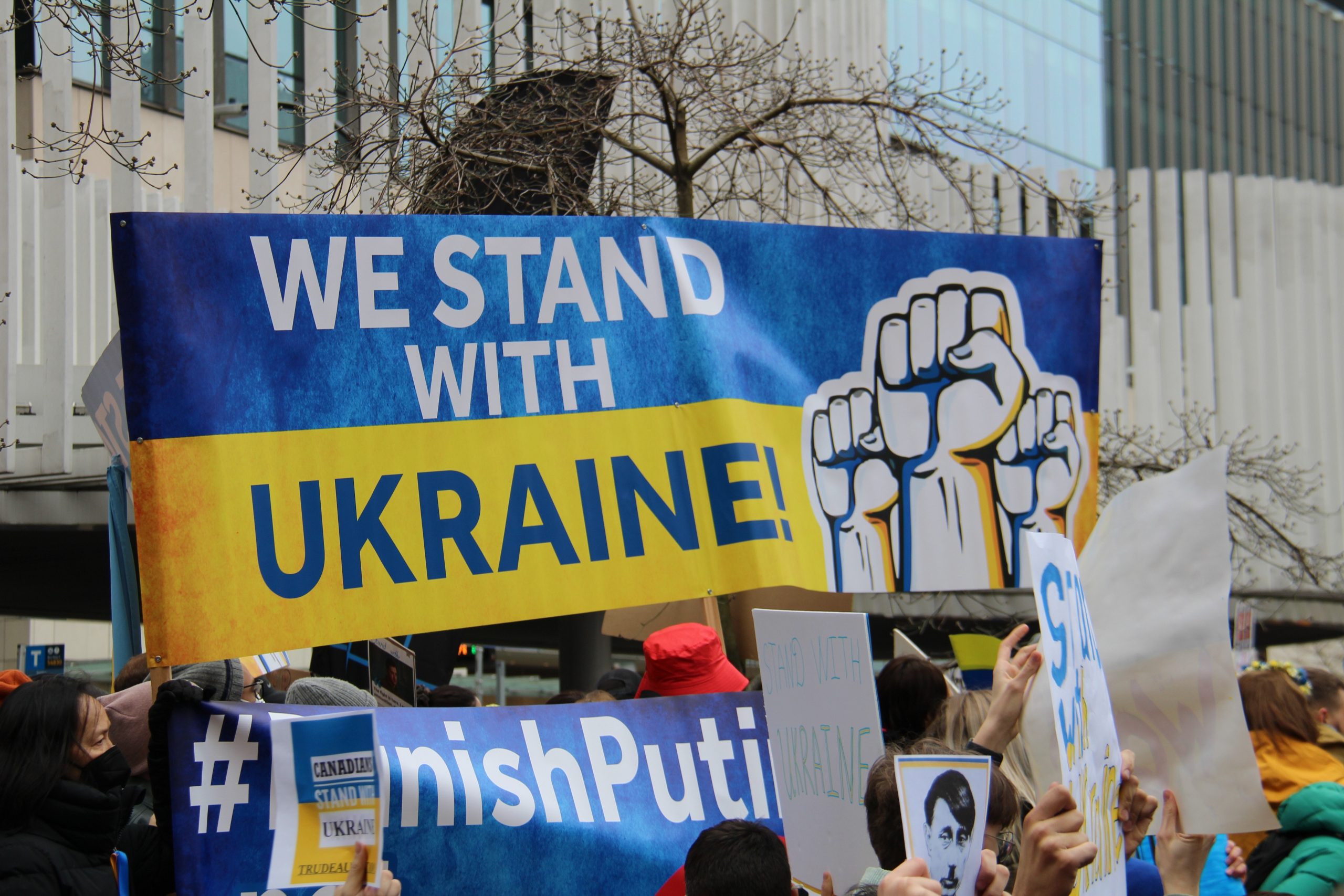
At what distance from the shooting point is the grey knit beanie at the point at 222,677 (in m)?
3.77

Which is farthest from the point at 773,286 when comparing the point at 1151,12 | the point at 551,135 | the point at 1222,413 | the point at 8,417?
the point at 1151,12

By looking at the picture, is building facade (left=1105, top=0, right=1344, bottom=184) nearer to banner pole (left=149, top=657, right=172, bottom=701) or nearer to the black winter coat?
banner pole (left=149, top=657, right=172, bottom=701)

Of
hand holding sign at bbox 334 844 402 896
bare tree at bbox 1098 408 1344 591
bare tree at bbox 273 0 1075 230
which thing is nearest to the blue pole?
bare tree at bbox 273 0 1075 230

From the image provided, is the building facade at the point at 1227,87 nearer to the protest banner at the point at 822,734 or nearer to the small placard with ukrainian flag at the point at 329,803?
the protest banner at the point at 822,734

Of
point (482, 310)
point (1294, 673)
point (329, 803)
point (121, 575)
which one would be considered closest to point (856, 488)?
point (482, 310)

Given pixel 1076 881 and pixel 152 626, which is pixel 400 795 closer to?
pixel 152 626

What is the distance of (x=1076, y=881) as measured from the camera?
281 cm

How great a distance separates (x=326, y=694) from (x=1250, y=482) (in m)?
15.8

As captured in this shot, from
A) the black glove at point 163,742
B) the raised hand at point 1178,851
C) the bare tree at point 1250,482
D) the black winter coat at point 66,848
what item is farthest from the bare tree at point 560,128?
the raised hand at point 1178,851

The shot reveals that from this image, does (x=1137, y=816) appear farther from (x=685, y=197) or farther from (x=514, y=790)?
(x=685, y=197)

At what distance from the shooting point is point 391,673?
Answer: 194 inches

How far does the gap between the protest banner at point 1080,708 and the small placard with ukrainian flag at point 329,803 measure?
132 cm

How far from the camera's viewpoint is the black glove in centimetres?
320

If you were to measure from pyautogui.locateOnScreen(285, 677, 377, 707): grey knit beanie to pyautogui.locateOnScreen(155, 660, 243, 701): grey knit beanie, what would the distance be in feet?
0.58
